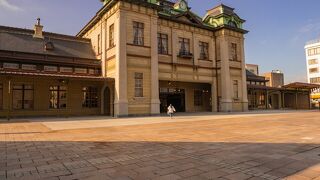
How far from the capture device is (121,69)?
843 inches

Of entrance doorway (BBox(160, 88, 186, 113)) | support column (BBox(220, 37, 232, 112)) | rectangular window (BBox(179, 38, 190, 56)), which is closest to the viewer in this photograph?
rectangular window (BBox(179, 38, 190, 56))

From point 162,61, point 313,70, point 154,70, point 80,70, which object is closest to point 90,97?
point 80,70

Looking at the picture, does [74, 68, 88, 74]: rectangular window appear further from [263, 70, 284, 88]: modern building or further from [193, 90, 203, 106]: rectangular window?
[263, 70, 284, 88]: modern building

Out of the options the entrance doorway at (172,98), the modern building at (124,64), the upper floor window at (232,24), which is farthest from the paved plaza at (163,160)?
the upper floor window at (232,24)

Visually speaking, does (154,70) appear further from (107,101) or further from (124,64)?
(107,101)

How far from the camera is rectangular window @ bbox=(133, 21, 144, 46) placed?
2292 centimetres

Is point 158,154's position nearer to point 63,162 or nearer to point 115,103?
point 63,162

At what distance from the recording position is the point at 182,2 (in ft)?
98.3

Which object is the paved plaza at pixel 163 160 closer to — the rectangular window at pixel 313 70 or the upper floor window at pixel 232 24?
the upper floor window at pixel 232 24

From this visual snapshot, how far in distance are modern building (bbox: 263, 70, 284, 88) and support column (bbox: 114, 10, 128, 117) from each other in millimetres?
50761

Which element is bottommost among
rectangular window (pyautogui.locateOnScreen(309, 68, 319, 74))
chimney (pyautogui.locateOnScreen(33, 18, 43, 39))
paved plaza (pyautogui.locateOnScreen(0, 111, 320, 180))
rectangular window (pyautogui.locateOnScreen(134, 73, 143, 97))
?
paved plaza (pyautogui.locateOnScreen(0, 111, 320, 180))

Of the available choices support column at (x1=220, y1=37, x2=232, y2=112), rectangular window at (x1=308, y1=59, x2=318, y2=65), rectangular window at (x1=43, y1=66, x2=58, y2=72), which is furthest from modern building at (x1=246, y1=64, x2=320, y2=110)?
rectangular window at (x1=308, y1=59, x2=318, y2=65)

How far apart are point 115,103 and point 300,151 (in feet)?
56.0

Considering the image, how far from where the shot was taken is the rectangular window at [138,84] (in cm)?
2256
